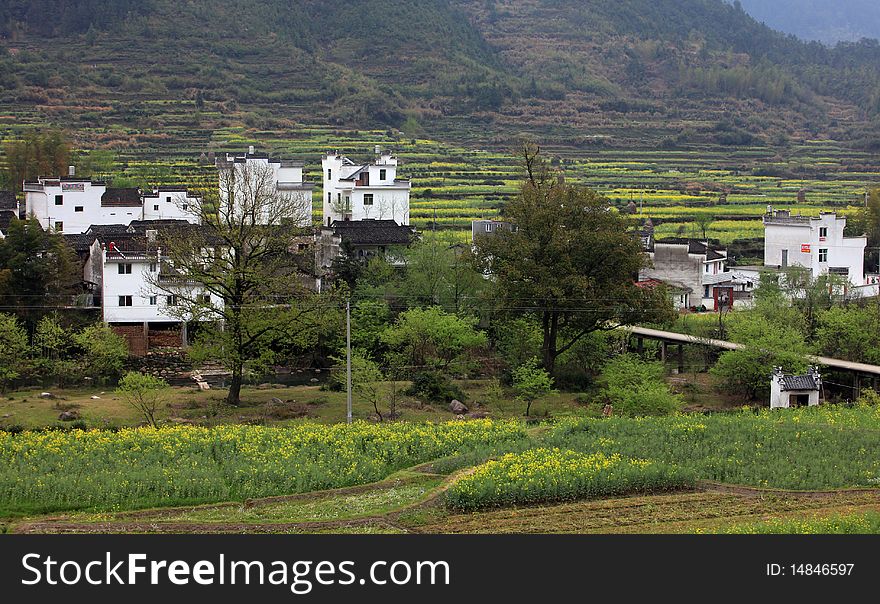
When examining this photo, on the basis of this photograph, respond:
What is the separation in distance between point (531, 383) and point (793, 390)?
21.7ft

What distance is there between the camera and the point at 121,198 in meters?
51.1

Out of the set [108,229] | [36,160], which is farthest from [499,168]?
[108,229]

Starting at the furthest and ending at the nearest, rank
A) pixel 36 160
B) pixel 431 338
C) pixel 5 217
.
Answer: pixel 36 160
pixel 5 217
pixel 431 338

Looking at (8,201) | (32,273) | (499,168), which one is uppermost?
(499,168)

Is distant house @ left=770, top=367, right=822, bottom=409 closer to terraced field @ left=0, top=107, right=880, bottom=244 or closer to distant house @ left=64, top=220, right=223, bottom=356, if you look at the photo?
distant house @ left=64, top=220, right=223, bottom=356

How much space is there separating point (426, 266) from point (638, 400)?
446 inches

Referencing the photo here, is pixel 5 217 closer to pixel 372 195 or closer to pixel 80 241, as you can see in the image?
pixel 80 241

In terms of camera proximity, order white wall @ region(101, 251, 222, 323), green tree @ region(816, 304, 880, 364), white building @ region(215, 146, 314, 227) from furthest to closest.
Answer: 1. white building @ region(215, 146, 314, 227)
2. white wall @ region(101, 251, 222, 323)
3. green tree @ region(816, 304, 880, 364)

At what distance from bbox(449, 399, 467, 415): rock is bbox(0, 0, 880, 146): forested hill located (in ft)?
197

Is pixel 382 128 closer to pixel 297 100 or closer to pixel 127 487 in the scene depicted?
pixel 297 100

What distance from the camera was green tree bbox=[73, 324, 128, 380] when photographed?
35094 mm

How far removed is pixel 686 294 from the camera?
4569cm

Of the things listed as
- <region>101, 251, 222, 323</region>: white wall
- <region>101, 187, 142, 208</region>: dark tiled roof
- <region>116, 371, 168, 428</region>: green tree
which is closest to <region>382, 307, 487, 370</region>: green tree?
<region>101, 251, 222, 323</region>: white wall

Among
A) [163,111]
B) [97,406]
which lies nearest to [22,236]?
[97,406]
